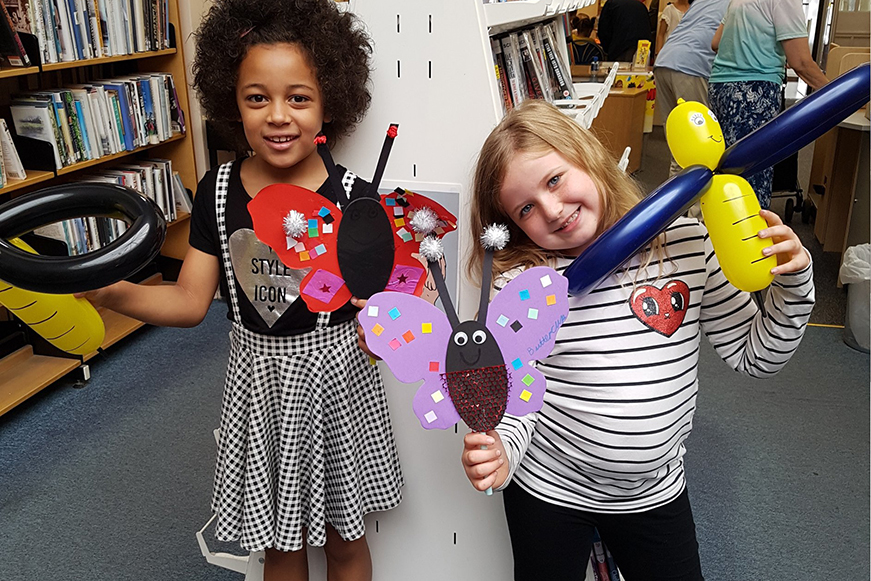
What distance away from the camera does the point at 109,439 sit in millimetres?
2389

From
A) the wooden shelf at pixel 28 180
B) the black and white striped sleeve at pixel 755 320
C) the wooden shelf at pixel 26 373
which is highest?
A: the black and white striped sleeve at pixel 755 320

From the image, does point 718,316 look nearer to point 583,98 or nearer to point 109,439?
point 583,98

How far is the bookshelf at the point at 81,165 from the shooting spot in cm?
253

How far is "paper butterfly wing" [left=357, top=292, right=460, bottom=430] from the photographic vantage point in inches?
36.0

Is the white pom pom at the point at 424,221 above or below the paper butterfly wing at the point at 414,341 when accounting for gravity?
above

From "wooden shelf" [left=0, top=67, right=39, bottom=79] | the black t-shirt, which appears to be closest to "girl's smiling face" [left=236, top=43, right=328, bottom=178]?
the black t-shirt

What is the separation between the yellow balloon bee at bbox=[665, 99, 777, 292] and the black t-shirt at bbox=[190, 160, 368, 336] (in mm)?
468

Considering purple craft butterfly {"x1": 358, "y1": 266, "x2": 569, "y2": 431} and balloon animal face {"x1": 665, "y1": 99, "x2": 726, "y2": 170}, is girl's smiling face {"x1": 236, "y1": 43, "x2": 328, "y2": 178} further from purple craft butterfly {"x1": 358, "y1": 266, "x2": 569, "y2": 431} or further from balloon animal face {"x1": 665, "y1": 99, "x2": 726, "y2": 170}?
balloon animal face {"x1": 665, "y1": 99, "x2": 726, "y2": 170}

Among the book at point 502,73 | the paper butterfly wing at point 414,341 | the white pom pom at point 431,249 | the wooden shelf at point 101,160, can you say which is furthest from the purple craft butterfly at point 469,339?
the wooden shelf at point 101,160

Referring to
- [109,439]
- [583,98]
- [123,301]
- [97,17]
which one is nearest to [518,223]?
[123,301]

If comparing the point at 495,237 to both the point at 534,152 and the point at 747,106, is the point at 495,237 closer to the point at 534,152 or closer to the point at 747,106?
the point at 534,152

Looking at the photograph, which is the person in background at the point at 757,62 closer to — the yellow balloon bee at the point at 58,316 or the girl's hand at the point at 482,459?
the girl's hand at the point at 482,459

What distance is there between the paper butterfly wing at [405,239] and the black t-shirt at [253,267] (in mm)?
103

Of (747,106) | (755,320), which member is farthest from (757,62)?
(755,320)
